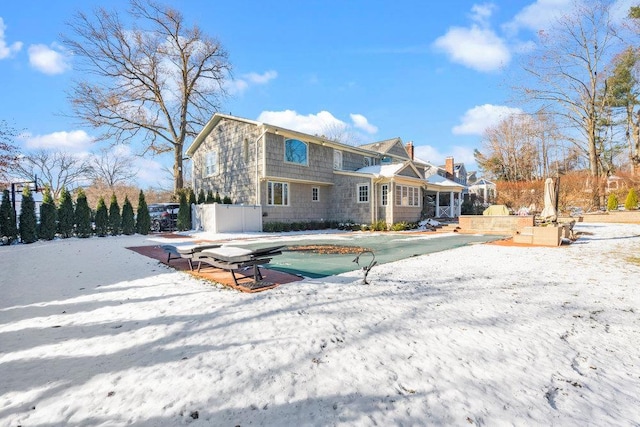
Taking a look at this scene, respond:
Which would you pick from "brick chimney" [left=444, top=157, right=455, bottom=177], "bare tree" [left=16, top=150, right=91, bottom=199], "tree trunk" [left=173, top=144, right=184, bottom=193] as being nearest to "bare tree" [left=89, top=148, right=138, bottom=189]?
"bare tree" [left=16, top=150, right=91, bottom=199]

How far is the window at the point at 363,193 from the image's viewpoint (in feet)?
64.7

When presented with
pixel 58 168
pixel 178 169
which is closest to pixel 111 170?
pixel 58 168

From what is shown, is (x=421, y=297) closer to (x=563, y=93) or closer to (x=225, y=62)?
(x=225, y=62)

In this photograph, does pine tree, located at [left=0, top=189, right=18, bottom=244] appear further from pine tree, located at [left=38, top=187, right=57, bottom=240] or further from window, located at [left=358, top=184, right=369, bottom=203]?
window, located at [left=358, top=184, right=369, bottom=203]

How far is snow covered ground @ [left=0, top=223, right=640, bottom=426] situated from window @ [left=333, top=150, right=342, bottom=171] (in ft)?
54.3

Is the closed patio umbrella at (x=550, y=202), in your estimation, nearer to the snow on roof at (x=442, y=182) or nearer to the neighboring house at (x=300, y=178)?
the neighboring house at (x=300, y=178)

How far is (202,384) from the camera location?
2445 millimetres

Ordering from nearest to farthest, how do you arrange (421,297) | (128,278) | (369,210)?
1. (421,297)
2. (128,278)
3. (369,210)

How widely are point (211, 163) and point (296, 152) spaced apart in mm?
7178

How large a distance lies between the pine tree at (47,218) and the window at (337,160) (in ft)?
50.7

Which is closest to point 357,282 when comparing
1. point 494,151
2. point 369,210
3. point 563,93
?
point 369,210

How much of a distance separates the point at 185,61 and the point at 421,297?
26431mm

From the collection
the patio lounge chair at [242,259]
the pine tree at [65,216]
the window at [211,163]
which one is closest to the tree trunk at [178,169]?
the window at [211,163]

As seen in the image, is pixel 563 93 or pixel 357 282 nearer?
pixel 357 282
